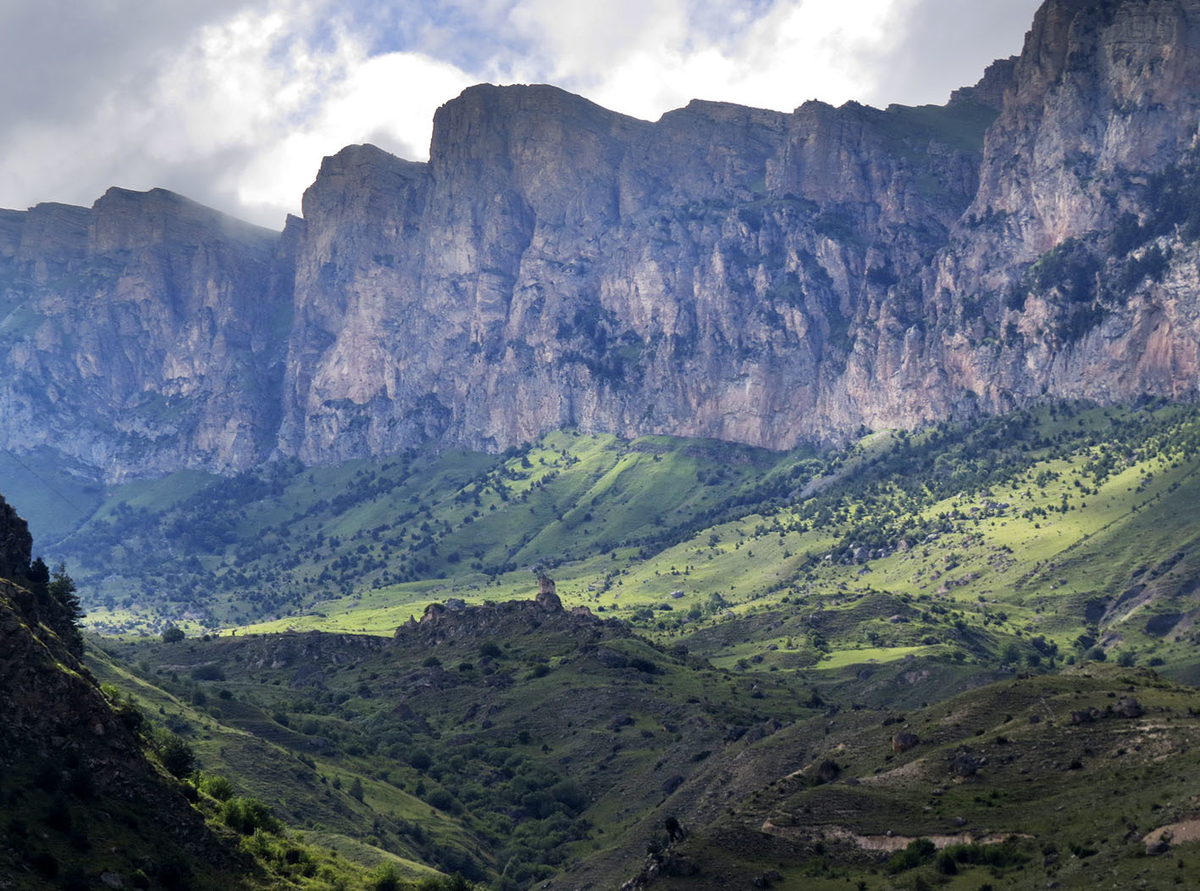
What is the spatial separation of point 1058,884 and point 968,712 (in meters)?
43.4

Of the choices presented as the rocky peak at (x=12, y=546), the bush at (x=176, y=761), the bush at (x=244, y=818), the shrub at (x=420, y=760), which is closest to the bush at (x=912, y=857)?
the bush at (x=244, y=818)

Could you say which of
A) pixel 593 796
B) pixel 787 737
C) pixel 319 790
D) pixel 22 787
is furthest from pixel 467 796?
pixel 22 787

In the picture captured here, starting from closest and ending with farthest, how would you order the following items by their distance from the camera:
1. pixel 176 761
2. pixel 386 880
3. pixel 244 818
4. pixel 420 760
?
pixel 244 818
pixel 176 761
pixel 386 880
pixel 420 760

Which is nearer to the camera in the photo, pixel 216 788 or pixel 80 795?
pixel 80 795

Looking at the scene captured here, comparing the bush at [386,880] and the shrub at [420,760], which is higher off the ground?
the bush at [386,880]

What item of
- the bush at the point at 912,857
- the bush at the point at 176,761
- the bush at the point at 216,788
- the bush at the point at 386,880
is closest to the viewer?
the bush at the point at 912,857

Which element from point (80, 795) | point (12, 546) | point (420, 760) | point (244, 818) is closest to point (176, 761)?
point (244, 818)

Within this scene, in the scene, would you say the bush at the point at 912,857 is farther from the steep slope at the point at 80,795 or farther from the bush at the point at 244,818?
the bush at the point at 244,818

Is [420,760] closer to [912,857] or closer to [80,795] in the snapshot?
[912,857]

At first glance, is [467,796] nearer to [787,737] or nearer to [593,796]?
[593,796]

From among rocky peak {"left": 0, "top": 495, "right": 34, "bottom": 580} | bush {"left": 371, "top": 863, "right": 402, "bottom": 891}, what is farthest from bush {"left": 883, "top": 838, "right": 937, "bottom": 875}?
rocky peak {"left": 0, "top": 495, "right": 34, "bottom": 580}

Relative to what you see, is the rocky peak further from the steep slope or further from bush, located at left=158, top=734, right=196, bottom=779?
bush, located at left=158, top=734, right=196, bottom=779

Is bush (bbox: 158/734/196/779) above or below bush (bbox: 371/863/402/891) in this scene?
above

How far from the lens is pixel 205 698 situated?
634ft
